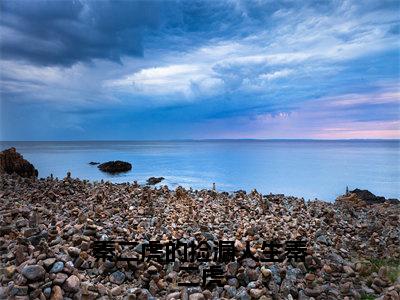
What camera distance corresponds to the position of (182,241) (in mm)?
6188

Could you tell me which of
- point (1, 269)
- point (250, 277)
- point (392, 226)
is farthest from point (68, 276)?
point (392, 226)

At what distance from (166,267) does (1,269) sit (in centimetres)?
222

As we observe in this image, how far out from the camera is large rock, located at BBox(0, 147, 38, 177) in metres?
13.1

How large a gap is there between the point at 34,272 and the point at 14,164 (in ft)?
32.0

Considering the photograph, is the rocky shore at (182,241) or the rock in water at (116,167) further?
the rock in water at (116,167)

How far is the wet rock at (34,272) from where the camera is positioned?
4660mm

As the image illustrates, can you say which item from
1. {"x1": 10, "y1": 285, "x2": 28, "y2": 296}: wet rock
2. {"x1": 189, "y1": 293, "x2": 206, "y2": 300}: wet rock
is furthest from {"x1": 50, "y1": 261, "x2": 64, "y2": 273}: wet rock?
{"x1": 189, "y1": 293, "x2": 206, "y2": 300}: wet rock

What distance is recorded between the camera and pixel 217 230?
684 centimetres

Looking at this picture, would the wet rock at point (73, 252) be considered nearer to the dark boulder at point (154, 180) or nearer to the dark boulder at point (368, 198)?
the dark boulder at point (154, 180)

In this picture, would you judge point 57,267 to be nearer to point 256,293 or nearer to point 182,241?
point 182,241

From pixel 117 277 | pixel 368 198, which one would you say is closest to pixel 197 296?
pixel 117 277

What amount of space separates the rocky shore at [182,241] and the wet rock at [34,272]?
1 cm

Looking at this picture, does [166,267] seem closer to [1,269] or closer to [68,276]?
[68,276]

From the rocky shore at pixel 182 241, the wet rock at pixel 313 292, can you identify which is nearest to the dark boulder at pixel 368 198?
the rocky shore at pixel 182 241
